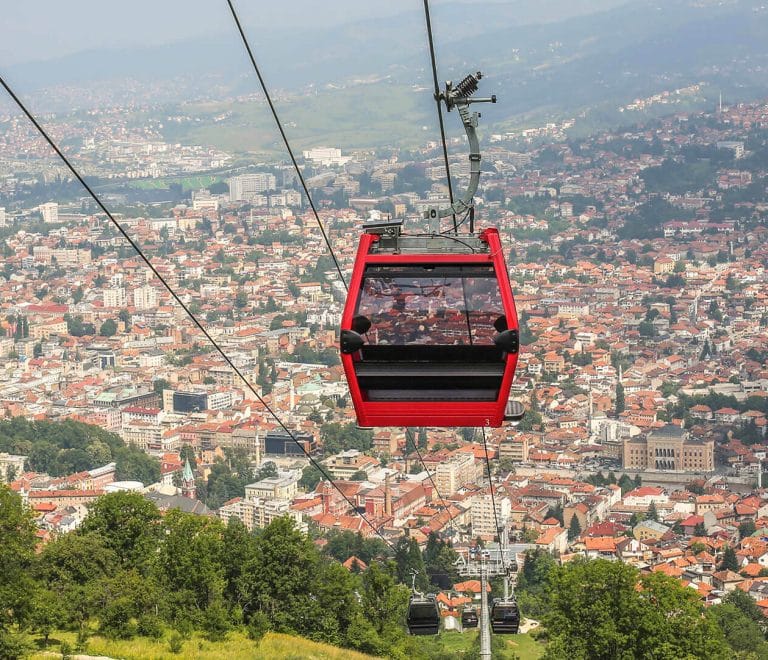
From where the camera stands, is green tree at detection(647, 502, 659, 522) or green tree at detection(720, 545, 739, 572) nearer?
green tree at detection(720, 545, 739, 572)

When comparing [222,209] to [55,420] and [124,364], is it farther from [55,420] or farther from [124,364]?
[55,420]

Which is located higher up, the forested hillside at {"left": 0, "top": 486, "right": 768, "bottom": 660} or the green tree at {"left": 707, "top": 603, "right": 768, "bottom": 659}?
the forested hillside at {"left": 0, "top": 486, "right": 768, "bottom": 660}

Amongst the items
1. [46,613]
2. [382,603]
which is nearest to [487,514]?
[382,603]

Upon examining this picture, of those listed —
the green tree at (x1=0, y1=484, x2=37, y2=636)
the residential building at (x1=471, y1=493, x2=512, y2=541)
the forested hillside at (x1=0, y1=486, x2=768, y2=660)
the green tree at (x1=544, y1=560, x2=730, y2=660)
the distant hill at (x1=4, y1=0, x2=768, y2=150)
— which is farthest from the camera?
the distant hill at (x1=4, y1=0, x2=768, y2=150)

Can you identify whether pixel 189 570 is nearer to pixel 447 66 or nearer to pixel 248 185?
pixel 248 185

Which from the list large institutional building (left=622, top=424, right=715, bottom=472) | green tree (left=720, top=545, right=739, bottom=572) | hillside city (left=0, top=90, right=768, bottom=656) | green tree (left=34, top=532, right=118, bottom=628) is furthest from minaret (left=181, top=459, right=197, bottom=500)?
green tree (left=34, top=532, right=118, bottom=628)

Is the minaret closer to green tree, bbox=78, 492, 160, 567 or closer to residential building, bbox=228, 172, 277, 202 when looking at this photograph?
green tree, bbox=78, 492, 160, 567

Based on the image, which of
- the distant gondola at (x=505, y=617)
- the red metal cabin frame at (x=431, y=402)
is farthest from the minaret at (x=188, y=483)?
the red metal cabin frame at (x=431, y=402)
